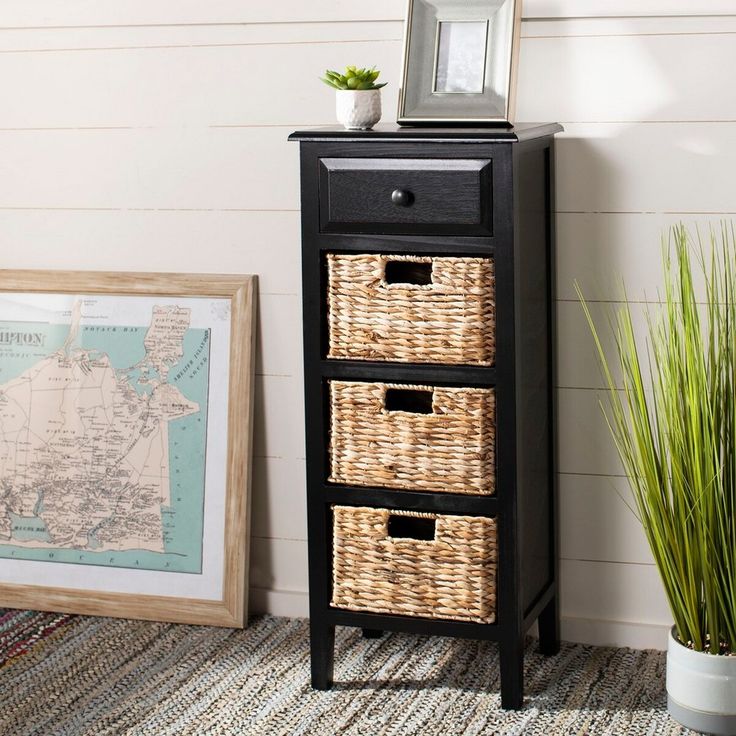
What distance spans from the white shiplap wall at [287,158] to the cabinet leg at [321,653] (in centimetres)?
34

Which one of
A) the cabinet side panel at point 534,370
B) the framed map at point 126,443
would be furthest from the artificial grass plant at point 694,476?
the framed map at point 126,443

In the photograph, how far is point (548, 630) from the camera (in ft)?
7.24

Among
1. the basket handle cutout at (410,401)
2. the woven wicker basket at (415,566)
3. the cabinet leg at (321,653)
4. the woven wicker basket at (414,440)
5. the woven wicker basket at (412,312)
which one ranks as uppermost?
the woven wicker basket at (412,312)

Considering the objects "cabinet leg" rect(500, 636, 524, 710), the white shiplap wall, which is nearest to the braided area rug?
"cabinet leg" rect(500, 636, 524, 710)

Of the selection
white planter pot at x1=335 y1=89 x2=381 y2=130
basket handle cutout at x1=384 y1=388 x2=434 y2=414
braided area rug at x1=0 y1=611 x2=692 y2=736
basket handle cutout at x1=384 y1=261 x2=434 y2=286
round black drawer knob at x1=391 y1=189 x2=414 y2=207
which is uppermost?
white planter pot at x1=335 y1=89 x2=381 y2=130

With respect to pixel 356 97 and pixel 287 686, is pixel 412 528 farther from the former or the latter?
pixel 356 97

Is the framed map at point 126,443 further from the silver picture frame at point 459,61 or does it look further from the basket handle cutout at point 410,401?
the silver picture frame at point 459,61

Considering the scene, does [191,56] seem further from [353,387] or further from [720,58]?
[720,58]

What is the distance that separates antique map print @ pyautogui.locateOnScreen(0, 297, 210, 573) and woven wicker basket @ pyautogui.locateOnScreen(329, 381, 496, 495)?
0.50 metres

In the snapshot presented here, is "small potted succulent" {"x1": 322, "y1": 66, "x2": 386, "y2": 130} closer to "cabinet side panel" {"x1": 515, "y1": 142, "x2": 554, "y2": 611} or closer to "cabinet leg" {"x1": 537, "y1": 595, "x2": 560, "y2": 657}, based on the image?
"cabinet side panel" {"x1": 515, "y1": 142, "x2": 554, "y2": 611}

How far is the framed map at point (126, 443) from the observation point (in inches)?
93.6

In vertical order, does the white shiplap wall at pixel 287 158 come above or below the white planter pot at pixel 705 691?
above

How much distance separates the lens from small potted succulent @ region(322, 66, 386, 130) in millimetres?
1948

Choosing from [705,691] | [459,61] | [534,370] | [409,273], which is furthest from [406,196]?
[705,691]
